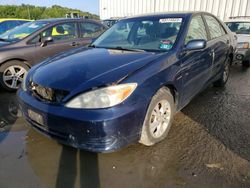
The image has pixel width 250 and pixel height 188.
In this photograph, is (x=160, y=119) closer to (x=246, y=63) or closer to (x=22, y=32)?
(x=22, y=32)

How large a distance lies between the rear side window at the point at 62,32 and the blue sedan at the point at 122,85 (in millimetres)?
2093

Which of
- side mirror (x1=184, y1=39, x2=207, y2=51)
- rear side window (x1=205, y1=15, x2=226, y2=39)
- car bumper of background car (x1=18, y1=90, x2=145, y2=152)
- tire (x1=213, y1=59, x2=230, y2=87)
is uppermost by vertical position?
rear side window (x1=205, y1=15, x2=226, y2=39)

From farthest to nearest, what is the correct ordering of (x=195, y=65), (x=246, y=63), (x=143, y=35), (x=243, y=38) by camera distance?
(x=246, y=63), (x=243, y=38), (x=143, y=35), (x=195, y=65)

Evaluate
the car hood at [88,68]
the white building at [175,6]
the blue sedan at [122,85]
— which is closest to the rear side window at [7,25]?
the white building at [175,6]

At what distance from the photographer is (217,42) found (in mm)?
4195

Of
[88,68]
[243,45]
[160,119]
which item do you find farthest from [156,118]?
[243,45]

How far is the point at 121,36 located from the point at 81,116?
6.33ft

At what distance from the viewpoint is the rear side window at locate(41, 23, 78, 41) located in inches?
212

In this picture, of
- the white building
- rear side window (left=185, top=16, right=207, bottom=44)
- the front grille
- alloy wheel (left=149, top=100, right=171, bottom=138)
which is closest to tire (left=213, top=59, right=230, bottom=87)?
rear side window (left=185, top=16, right=207, bottom=44)

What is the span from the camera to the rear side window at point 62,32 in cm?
538

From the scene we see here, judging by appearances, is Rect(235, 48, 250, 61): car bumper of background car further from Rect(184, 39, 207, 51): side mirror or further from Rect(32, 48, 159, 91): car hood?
Rect(32, 48, 159, 91): car hood

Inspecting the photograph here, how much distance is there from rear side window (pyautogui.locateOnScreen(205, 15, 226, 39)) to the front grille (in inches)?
113

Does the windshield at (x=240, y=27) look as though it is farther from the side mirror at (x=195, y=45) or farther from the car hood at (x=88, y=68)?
the car hood at (x=88, y=68)

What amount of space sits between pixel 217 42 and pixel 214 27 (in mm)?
331
